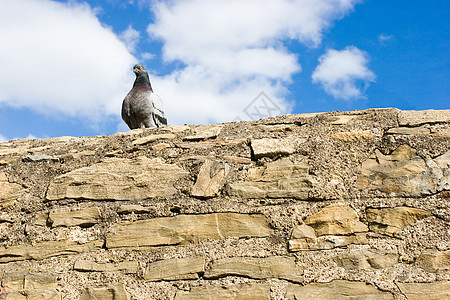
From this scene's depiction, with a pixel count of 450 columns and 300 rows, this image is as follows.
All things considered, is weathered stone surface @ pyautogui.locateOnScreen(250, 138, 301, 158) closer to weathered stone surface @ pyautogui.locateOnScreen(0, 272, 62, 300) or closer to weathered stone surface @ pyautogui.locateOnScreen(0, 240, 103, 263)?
weathered stone surface @ pyautogui.locateOnScreen(0, 240, 103, 263)

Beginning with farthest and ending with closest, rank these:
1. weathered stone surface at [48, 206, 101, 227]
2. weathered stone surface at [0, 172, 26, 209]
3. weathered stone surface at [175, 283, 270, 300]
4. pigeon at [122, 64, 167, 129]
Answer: pigeon at [122, 64, 167, 129]
weathered stone surface at [0, 172, 26, 209]
weathered stone surface at [48, 206, 101, 227]
weathered stone surface at [175, 283, 270, 300]

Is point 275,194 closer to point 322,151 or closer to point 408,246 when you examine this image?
point 322,151

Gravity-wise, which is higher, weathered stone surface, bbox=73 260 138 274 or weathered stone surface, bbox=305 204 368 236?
weathered stone surface, bbox=305 204 368 236

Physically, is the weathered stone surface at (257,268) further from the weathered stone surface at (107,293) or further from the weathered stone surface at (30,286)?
the weathered stone surface at (30,286)

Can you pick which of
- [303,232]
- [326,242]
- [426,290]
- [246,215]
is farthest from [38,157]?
[426,290]

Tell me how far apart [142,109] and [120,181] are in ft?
8.53

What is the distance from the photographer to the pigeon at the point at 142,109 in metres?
5.48

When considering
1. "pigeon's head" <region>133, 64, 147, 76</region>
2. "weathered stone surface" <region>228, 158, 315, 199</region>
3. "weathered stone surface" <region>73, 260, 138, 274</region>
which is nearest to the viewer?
"weathered stone surface" <region>73, 260, 138, 274</region>

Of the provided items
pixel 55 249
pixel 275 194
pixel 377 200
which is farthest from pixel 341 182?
pixel 55 249

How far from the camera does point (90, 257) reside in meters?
2.71

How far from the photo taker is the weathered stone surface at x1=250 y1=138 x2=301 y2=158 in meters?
2.94

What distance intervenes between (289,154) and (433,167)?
2.84 feet

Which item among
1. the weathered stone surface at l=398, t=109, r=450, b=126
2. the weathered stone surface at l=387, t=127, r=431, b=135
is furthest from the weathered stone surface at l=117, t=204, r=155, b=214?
the weathered stone surface at l=398, t=109, r=450, b=126

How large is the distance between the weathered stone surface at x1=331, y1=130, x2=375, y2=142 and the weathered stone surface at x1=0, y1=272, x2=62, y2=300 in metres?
1.98
